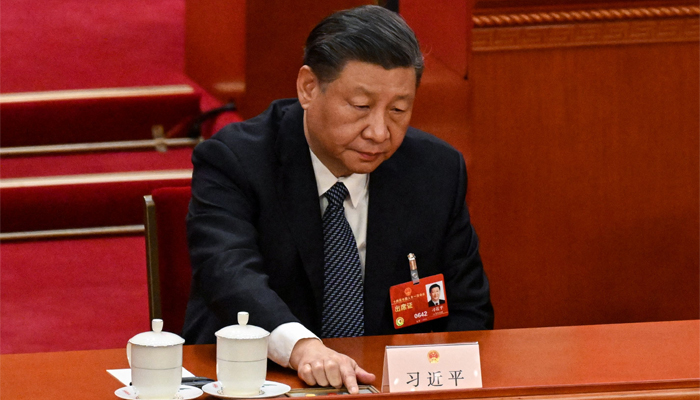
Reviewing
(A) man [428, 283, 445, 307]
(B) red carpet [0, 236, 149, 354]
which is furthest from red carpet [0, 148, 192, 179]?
(A) man [428, 283, 445, 307]

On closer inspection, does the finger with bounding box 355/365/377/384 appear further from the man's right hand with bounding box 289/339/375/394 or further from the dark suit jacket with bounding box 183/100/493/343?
the dark suit jacket with bounding box 183/100/493/343

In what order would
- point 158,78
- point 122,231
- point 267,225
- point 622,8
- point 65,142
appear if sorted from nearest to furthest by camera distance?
point 267,225, point 622,8, point 122,231, point 65,142, point 158,78

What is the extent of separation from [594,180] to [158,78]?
2596 millimetres

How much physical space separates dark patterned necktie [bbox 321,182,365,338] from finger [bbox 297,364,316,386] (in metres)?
0.43

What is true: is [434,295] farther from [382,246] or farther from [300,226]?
[300,226]

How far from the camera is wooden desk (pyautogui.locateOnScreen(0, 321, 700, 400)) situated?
1.35 meters

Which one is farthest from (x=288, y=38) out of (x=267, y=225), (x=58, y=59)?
(x=267, y=225)

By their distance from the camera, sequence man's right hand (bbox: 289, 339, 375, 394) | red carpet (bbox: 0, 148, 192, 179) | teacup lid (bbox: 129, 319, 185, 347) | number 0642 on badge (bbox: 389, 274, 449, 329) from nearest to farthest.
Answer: teacup lid (bbox: 129, 319, 185, 347) → man's right hand (bbox: 289, 339, 375, 394) → number 0642 on badge (bbox: 389, 274, 449, 329) → red carpet (bbox: 0, 148, 192, 179)

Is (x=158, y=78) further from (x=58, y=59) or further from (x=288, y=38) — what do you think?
(x=288, y=38)

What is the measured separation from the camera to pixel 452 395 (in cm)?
130

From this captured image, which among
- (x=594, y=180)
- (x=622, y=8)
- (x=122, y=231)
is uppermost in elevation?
(x=622, y=8)

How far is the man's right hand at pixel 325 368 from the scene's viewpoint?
4.68 feet

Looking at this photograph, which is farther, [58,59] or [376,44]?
[58,59]

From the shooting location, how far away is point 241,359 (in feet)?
4.42
